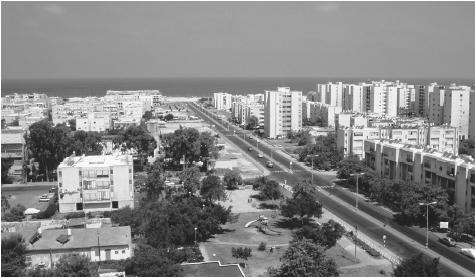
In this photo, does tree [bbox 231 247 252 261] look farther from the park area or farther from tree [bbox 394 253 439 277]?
tree [bbox 394 253 439 277]

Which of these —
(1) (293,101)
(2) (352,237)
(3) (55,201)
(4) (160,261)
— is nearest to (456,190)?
(2) (352,237)

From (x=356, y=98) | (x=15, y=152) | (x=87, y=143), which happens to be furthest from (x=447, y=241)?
(x=356, y=98)

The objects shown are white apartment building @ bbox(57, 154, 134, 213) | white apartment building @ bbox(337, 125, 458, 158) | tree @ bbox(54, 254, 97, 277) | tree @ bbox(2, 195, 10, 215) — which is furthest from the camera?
white apartment building @ bbox(337, 125, 458, 158)

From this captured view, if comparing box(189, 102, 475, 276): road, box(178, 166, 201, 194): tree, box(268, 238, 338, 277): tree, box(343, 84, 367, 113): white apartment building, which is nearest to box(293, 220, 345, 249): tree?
box(189, 102, 475, 276): road

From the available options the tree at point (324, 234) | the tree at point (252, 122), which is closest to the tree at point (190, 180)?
the tree at point (324, 234)

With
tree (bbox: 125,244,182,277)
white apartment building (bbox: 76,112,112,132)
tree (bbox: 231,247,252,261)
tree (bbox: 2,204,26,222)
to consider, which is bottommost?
tree (bbox: 231,247,252,261)
